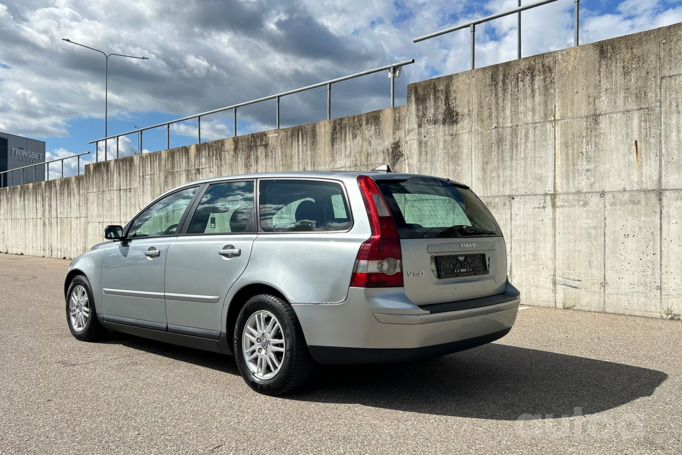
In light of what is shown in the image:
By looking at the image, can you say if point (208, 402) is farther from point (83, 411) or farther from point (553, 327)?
point (553, 327)

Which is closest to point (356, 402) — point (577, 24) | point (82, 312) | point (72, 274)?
point (82, 312)

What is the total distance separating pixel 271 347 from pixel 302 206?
104 centimetres

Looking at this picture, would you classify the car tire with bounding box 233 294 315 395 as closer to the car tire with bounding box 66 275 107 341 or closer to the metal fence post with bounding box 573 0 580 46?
the car tire with bounding box 66 275 107 341

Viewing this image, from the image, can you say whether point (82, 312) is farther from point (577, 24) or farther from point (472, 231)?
point (577, 24)

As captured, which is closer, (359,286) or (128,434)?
(128,434)

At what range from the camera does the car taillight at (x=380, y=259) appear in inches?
142

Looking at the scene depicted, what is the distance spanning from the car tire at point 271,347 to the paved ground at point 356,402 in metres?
0.12

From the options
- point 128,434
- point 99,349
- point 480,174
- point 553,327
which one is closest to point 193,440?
point 128,434

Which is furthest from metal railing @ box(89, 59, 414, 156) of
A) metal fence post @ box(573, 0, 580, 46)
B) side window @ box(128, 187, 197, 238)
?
side window @ box(128, 187, 197, 238)

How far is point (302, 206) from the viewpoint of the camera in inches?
167

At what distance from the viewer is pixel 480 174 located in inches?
372

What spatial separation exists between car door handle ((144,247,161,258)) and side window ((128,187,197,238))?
171 mm

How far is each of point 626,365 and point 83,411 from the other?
14.2 feet

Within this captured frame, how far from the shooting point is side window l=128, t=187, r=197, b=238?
5.12 m
